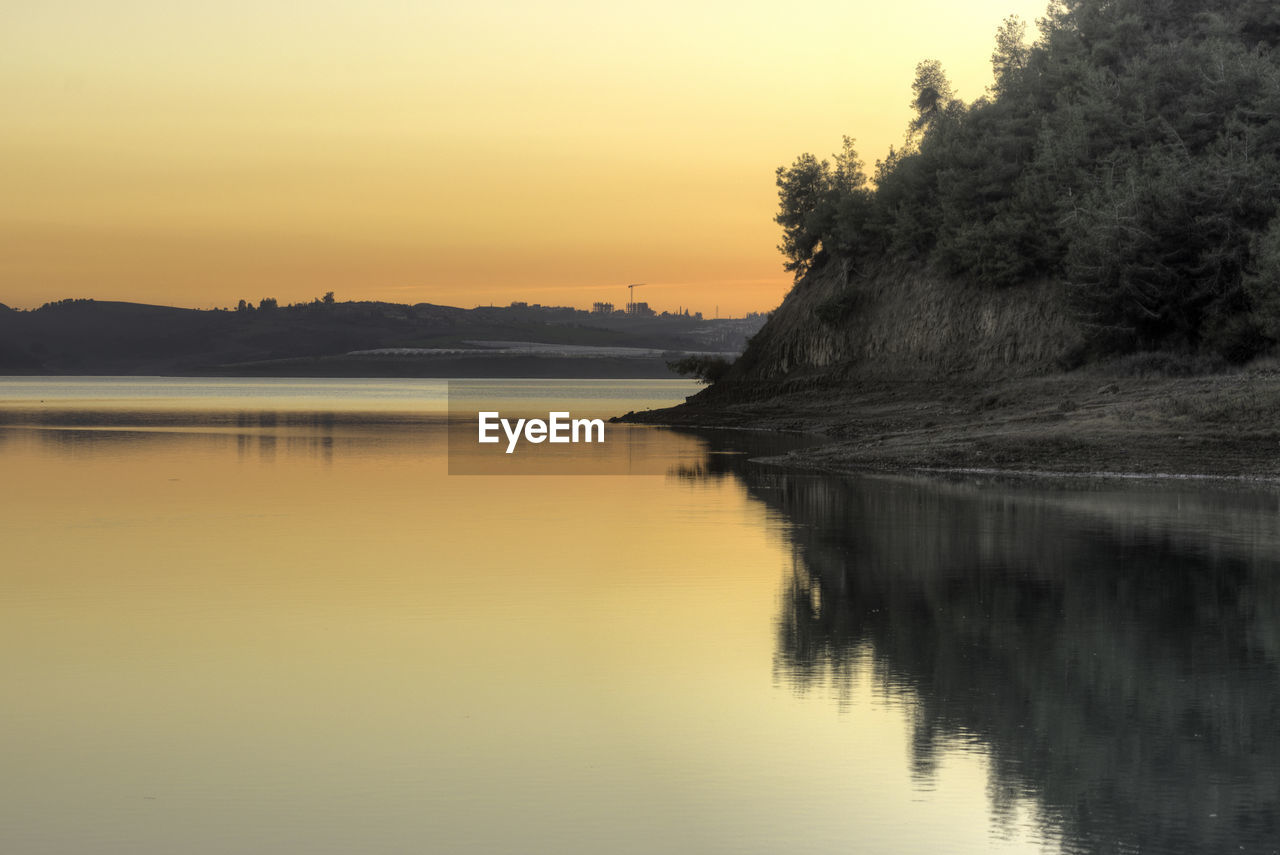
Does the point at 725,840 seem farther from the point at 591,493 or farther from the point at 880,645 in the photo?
the point at 591,493

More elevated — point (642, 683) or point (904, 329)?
point (904, 329)

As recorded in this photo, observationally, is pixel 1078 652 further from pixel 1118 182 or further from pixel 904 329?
pixel 904 329

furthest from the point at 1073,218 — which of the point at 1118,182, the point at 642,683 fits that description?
the point at 642,683

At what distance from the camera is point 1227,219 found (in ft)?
149

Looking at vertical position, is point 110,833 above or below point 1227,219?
below

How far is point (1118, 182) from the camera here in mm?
50938

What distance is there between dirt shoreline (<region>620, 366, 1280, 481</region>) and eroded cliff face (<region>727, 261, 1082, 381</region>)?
3.38m

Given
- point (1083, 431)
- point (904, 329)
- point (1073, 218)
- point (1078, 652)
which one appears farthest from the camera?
point (904, 329)

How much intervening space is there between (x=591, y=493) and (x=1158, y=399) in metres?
16.7

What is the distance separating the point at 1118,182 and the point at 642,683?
147ft

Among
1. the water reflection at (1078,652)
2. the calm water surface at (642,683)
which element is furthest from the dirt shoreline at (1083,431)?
the water reflection at (1078,652)

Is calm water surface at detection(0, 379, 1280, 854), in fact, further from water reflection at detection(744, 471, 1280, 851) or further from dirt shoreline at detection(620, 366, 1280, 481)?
dirt shoreline at detection(620, 366, 1280, 481)

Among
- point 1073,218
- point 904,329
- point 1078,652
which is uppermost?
point 1073,218

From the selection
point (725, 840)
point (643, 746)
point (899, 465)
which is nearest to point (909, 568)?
point (643, 746)
